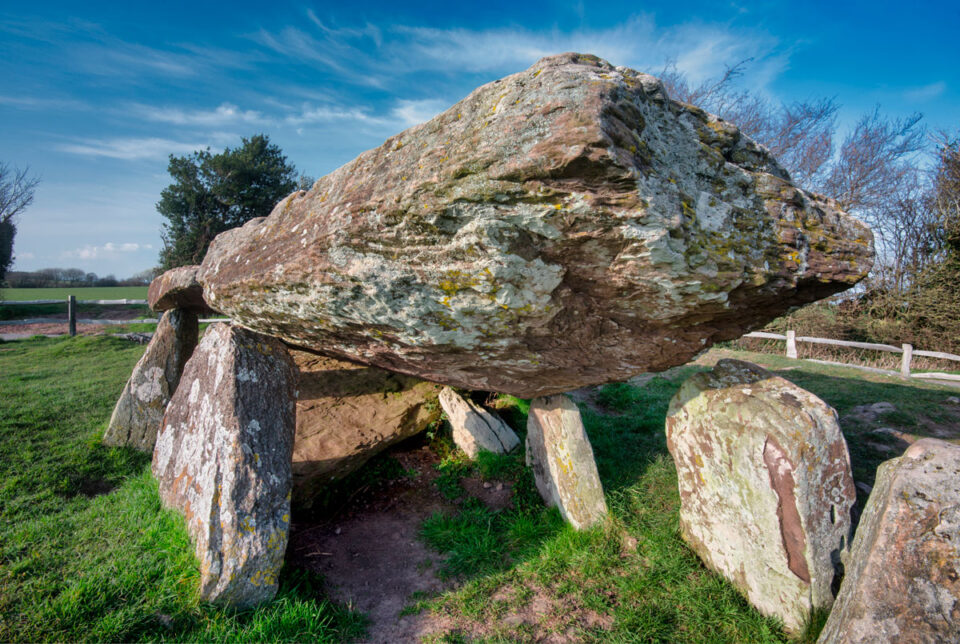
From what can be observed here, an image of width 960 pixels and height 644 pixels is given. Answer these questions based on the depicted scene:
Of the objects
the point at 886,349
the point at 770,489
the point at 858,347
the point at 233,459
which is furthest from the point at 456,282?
the point at 858,347

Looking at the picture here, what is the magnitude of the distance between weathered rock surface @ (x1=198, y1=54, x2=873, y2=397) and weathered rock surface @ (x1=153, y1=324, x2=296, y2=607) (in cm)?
50

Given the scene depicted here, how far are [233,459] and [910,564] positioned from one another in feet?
13.0

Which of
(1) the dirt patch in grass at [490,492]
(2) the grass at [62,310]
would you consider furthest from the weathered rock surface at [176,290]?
(2) the grass at [62,310]

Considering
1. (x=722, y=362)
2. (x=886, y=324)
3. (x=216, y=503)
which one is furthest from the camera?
(x=886, y=324)

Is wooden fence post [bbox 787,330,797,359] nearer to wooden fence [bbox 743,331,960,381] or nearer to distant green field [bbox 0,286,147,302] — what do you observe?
wooden fence [bbox 743,331,960,381]

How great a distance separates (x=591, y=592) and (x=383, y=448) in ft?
8.24

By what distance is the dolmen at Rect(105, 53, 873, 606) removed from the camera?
7.62 ft

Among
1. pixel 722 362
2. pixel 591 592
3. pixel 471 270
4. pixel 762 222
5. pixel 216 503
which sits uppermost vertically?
pixel 762 222

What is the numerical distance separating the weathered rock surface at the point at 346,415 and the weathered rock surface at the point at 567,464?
1.54m

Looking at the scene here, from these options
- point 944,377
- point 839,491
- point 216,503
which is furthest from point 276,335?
point 944,377

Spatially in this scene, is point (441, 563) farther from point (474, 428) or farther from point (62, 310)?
point (62, 310)

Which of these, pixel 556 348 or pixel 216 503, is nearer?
pixel 216 503

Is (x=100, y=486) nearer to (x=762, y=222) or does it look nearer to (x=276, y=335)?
(x=276, y=335)

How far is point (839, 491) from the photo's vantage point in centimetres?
284
